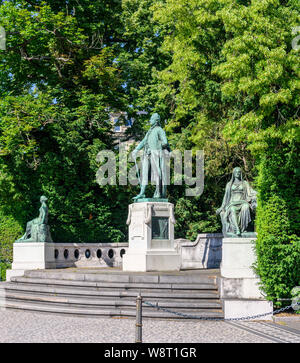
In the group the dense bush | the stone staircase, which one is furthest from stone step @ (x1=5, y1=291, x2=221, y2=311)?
the dense bush

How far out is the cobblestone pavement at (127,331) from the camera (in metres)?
8.68

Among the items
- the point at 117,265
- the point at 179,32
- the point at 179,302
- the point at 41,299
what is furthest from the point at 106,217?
the point at 179,302

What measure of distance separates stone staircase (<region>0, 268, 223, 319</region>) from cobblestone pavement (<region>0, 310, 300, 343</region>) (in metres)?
0.33

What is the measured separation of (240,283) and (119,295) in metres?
2.85

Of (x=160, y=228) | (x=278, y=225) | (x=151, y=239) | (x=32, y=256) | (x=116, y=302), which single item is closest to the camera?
(x=278, y=225)

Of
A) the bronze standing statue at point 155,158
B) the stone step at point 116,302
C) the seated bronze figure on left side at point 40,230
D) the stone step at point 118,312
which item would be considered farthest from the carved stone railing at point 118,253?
the stone step at point 118,312

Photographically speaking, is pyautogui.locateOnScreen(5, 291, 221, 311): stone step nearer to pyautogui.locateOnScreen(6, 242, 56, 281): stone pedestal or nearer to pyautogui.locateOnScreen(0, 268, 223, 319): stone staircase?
pyautogui.locateOnScreen(0, 268, 223, 319): stone staircase

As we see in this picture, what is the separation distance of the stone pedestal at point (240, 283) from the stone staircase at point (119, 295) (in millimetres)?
312

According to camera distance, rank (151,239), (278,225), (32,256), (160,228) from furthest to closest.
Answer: (32,256) → (160,228) → (151,239) → (278,225)

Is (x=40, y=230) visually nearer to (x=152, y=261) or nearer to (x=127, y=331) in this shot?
(x=152, y=261)

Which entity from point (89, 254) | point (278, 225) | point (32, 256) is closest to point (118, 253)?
point (89, 254)

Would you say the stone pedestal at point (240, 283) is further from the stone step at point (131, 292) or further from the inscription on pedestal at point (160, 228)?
the inscription on pedestal at point (160, 228)

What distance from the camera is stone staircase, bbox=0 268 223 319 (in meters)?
11.2

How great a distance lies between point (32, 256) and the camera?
17.7 meters
